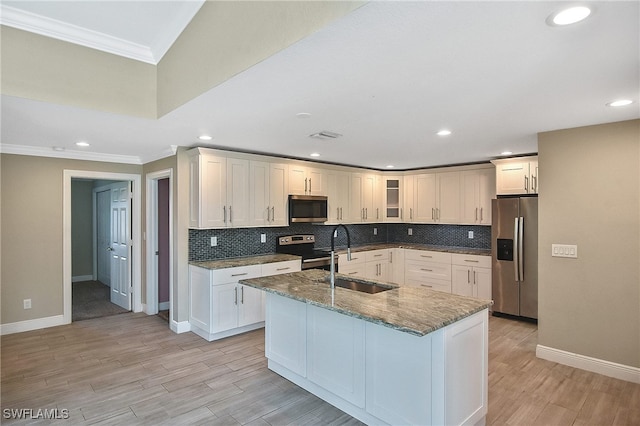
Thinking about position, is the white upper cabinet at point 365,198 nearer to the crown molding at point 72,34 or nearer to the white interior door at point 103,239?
the crown molding at point 72,34

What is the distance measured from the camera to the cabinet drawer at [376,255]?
6.00m

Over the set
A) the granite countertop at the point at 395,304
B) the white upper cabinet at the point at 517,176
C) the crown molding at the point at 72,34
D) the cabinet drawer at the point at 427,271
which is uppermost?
the crown molding at the point at 72,34

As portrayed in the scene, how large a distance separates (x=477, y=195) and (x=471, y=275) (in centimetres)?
127

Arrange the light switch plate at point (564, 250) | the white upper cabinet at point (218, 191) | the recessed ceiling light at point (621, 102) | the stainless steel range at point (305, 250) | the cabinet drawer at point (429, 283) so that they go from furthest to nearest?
the cabinet drawer at point (429, 283), the stainless steel range at point (305, 250), the white upper cabinet at point (218, 191), the light switch plate at point (564, 250), the recessed ceiling light at point (621, 102)

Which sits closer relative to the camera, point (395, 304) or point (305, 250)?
point (395, 304)

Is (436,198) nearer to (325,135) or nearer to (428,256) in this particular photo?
(428,256)

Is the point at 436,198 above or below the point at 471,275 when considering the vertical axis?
above

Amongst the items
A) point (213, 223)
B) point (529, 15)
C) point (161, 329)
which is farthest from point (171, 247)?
point (529, 15)

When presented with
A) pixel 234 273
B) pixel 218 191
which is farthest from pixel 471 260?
pixel 218 191

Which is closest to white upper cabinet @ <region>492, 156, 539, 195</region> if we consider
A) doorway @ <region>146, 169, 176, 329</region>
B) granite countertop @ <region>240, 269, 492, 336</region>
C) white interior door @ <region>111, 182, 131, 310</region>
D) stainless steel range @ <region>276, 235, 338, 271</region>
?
stainless steel range @ <region>276, 235, 338, 271</region>

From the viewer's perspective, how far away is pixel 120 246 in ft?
18.7

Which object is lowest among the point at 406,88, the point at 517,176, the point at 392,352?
the point at 392,352

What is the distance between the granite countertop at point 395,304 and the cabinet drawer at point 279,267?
140 centimetres

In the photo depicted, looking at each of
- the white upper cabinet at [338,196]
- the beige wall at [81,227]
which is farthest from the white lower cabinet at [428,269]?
the beige wall at [81,227]
